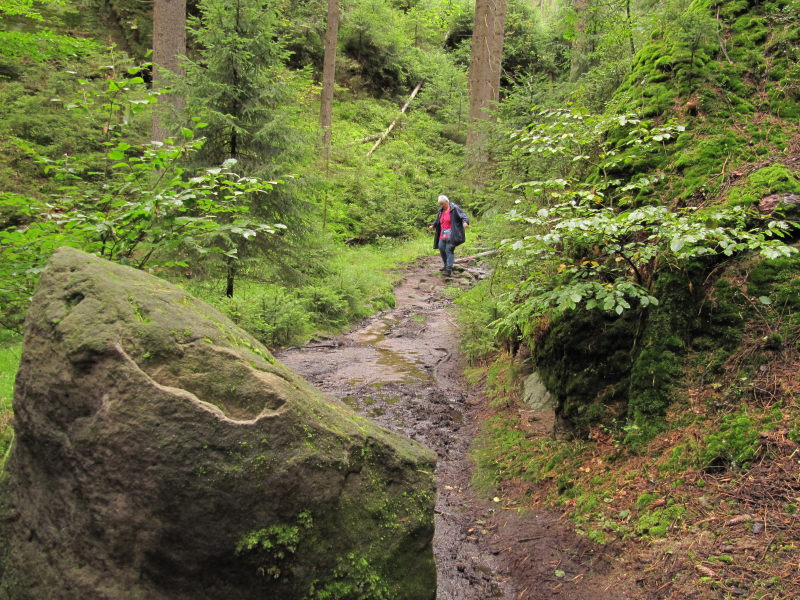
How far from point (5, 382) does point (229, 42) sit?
6140 mm

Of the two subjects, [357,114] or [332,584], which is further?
[357,114]

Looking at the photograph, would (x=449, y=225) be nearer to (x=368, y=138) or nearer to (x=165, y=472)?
(x=165, y=472)

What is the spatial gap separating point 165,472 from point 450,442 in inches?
161

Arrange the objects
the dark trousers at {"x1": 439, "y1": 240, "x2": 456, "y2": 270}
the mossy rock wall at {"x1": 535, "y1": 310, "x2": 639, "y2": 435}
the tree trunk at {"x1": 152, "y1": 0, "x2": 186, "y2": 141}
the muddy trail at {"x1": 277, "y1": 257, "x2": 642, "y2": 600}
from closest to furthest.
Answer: the muddy trail at {"x1": 277, "y1": 257, "x2": 642, "y2": 600} → the mossy rock wall at {"x1": 535, "y1": 310, "x2": 639, "y2": 435} → the tree trunk at {"x1": 152, "y1": 0, "x2": 186, "y2": 141} → the dark trousers at {"x1": 439, "y1": 240, "x2": 456, "y2": 270}

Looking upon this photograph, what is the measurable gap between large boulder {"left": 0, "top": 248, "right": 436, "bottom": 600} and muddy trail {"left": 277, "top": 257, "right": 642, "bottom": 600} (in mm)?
1077

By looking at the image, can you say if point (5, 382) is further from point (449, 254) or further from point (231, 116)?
point (449, 254)

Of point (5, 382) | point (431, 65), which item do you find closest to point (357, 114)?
point (431, 65)

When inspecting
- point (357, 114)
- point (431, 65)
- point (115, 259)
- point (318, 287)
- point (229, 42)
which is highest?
point (431, 65)

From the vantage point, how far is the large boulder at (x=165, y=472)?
2438 mm

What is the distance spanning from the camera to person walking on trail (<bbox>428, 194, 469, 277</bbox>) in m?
13.6

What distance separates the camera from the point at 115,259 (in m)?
3.96

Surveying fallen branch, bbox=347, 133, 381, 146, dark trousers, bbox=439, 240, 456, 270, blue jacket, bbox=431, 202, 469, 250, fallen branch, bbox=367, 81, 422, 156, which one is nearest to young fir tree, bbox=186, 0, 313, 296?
blue jacket, bbox=431, 202, 469, 250

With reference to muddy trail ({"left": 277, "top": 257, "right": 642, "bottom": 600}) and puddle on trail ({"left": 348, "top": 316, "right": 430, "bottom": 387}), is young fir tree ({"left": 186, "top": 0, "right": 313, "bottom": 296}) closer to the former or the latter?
A: puddle on trail ({"left": 348, "top": 316, "right": 430, "bottom": 387})

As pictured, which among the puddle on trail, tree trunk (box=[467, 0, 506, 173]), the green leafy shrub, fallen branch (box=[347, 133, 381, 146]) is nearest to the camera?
the puddle on trail
